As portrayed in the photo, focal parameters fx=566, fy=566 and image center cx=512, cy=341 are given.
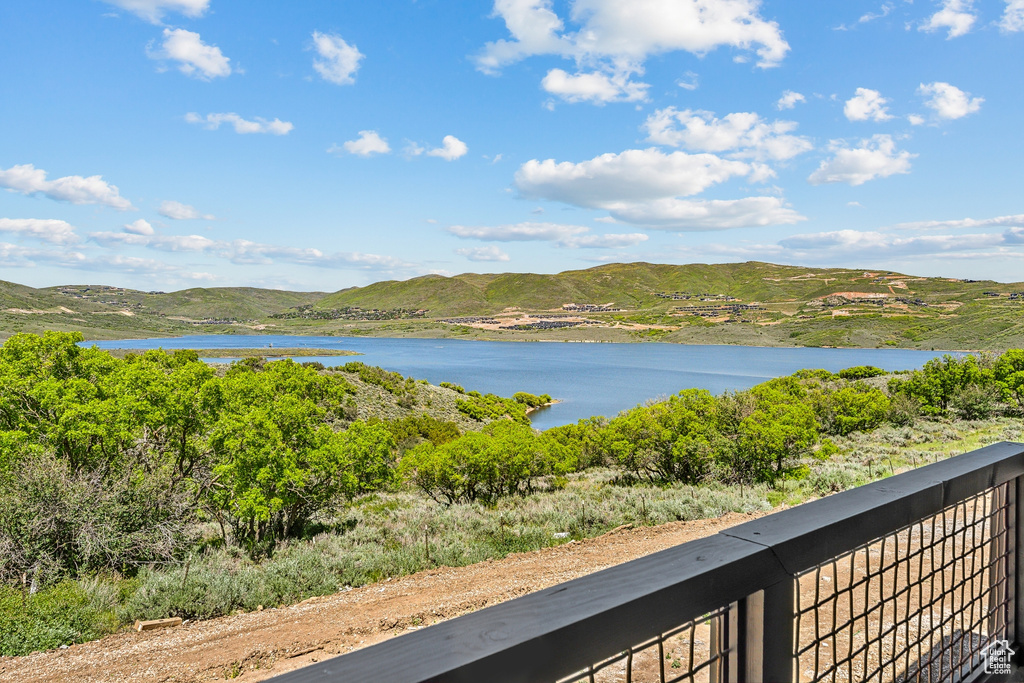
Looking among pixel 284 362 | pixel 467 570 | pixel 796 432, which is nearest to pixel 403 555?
pixel 467 570

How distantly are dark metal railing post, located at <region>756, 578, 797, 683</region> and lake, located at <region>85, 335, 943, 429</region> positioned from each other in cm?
3447

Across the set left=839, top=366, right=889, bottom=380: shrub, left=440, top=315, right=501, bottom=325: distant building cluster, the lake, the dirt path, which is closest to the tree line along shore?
the dirt path

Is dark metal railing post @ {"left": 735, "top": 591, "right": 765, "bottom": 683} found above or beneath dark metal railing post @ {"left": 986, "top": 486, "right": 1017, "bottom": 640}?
above

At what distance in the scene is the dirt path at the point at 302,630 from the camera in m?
5.07

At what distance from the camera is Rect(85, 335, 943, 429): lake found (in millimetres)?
48594

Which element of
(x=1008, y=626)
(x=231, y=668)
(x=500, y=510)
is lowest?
(x=500, y=510)

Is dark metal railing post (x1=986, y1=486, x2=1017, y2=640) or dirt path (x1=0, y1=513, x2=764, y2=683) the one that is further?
dirt path (x1=0, y1=513, x2=764, y2=683)

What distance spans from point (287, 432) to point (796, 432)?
12765mm

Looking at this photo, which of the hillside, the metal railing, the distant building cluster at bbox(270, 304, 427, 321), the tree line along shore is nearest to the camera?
the metal railing

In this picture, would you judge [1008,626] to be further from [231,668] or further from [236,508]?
[236,508]

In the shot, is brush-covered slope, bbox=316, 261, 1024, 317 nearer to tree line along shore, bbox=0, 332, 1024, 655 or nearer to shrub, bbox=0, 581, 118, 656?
tree line along shore, bbox=0, 332, 1024, 655

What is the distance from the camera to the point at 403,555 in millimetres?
8578

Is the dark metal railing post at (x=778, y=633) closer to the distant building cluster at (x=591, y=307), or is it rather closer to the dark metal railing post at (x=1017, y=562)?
the dark metal railing post at (x=1017, y=562)

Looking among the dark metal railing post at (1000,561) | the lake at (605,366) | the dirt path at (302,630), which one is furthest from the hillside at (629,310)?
the dark metal railing post at (1000,561)
